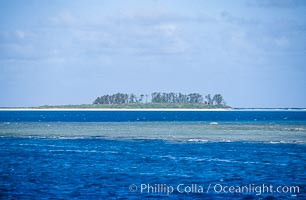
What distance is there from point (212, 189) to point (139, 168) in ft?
39.0

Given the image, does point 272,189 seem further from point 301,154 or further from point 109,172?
point 301,154

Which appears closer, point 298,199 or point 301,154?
point 298,199

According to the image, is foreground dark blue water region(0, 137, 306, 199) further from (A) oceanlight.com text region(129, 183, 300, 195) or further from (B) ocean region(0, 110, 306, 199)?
(A) oceanlight.com text region(129, 183, 300, 195)

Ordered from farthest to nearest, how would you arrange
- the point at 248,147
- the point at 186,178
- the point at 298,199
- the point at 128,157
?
the point at 248,147
the point at 128,157
the point at 186,178
the point at 298,199

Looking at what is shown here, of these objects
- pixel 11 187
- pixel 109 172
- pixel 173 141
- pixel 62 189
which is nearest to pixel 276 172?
pixel 109 172

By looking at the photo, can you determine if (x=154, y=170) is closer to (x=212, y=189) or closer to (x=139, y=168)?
(x=139, y=168)

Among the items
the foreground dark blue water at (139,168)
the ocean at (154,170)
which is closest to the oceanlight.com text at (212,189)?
the ocean at (154,170)

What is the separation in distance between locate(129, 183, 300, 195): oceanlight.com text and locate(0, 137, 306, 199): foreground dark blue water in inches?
11.7

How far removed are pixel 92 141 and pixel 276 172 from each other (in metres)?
38.2

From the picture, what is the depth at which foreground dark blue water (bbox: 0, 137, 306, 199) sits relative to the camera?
1505 inches

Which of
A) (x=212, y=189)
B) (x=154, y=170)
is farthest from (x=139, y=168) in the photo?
(x=212, y=189)

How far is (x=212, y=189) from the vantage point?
1538 inches

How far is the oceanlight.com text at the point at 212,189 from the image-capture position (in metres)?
38.1

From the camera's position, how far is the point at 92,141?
261 feet
